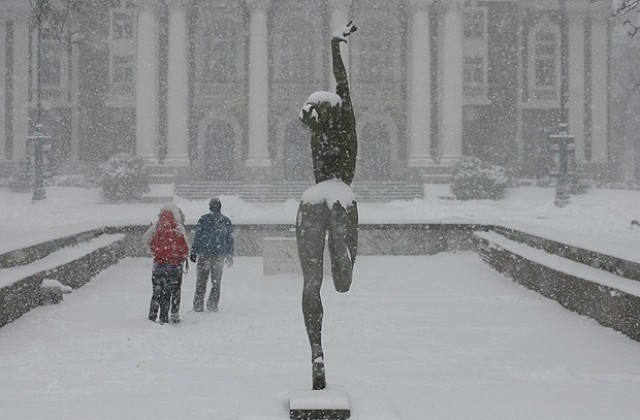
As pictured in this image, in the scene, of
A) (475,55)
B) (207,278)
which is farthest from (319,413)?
(475,55)

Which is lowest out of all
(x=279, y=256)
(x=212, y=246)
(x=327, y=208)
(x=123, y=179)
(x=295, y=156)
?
(x=279, y=256)

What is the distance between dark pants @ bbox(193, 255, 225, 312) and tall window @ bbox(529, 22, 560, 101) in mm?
35490

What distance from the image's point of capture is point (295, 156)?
4194 cm

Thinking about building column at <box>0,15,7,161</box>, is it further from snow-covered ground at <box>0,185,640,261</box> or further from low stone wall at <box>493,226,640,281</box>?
low stone wall at <box>493,226,640,281</box>

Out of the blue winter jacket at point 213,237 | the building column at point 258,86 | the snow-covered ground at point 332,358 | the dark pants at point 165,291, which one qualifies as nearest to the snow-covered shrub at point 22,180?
the building column at point 258,86

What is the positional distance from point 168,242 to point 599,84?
126 feet

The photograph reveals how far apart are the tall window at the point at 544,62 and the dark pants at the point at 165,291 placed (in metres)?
36.6

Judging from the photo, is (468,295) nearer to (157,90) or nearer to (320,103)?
(320,103)

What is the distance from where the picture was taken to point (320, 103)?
213 inches

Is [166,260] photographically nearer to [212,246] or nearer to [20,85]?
[212,246]

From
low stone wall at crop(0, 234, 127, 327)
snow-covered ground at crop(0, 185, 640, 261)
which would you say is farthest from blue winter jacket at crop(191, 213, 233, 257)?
snow-covered ground at crop(0, 185, 640, 261)

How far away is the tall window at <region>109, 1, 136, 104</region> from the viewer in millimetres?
41688

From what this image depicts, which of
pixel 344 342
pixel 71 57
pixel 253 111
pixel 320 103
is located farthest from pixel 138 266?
pixel 71 57

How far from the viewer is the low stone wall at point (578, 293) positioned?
8664mm
